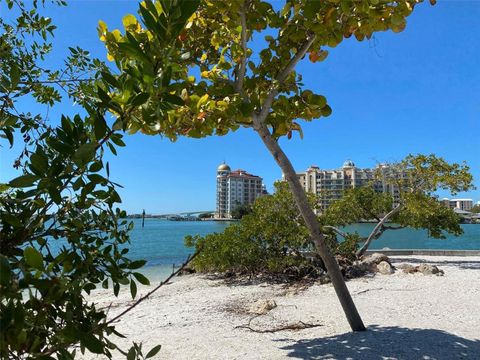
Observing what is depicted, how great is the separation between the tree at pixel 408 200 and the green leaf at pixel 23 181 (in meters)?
12.0

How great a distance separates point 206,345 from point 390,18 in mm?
3798

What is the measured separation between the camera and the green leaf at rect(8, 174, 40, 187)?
84cm

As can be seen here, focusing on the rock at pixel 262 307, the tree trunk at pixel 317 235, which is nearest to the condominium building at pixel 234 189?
the rock at pixel 262 307

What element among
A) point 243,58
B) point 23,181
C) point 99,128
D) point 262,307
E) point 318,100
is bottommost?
point 262,307

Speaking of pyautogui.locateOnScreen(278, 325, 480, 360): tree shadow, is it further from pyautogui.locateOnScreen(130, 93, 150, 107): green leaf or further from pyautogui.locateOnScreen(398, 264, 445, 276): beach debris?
pyautogui.locateOnScreen(398, 264, 445, 276): beach debris

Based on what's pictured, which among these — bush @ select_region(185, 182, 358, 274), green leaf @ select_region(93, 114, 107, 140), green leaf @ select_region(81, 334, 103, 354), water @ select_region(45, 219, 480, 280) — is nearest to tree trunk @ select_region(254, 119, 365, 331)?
green leaf @ select_region(93, 114, 107, 140)

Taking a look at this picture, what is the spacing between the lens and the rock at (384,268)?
31.5 feet

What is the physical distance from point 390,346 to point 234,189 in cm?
10271

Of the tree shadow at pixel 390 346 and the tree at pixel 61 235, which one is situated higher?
the tree at pixel 61 235

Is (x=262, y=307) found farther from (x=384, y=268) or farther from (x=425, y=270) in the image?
(x=425, y=270)

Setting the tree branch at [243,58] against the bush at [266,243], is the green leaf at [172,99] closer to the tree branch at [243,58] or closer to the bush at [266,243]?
the tree branch at [243,58]

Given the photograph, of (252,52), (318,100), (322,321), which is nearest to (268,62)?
(252,52)

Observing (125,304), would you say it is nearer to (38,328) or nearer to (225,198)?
(38,328)

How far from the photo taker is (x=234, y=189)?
106 metres
